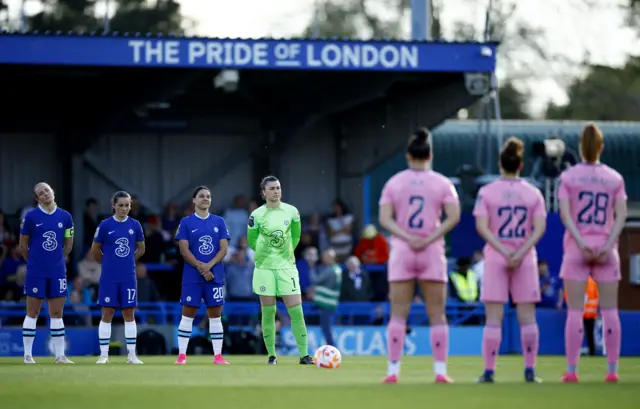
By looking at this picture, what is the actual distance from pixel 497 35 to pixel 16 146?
1118 inches

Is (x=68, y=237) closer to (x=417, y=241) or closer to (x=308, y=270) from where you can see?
(x=417, y=241)

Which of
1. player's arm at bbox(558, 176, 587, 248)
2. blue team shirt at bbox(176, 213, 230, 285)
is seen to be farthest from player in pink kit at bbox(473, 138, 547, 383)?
blue team shirt at bbox(176, 213, 230, 285)

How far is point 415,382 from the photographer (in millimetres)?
Result: 13211

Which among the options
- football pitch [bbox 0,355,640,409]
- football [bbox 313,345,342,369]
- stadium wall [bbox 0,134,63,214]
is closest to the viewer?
football pitch [bbox 0,355,640,409]

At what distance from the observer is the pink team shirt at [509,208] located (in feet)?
42.9

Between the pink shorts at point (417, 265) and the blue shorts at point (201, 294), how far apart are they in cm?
535

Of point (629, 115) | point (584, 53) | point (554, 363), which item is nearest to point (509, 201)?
point (554, 363)

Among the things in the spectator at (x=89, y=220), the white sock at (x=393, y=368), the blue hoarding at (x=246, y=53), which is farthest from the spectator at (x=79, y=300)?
the white sock at (x=393, y=368)

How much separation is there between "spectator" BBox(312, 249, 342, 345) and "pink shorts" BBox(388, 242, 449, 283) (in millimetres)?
12125

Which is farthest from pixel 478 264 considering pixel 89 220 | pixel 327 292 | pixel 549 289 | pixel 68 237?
pixel 68 237

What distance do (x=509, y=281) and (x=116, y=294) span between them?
6.28m

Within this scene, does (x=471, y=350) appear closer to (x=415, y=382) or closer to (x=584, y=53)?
(x=415, y=382)

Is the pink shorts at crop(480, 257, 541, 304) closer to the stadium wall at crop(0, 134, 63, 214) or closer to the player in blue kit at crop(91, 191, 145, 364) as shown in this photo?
the player in blue kit at crop(91, 191, 145, 364)

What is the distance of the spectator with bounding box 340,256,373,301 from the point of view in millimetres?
26875
